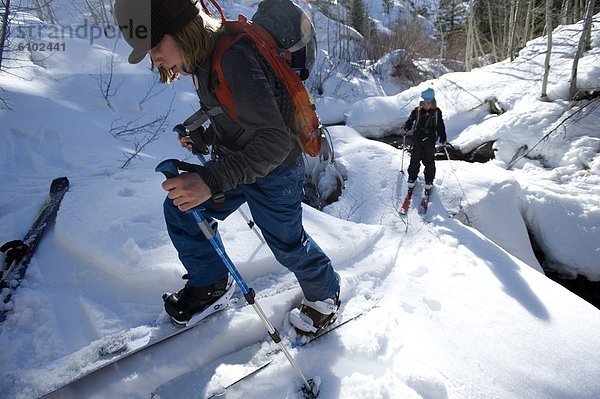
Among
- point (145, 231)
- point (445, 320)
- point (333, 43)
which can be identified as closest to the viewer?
point (445, 320)

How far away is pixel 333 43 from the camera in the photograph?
19.7 metres

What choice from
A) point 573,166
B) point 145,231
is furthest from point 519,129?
point 145,231

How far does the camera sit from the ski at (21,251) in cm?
225

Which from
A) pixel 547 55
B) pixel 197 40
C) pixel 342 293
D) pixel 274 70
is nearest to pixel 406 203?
pixel 342 293

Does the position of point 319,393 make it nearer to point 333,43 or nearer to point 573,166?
point 573,166

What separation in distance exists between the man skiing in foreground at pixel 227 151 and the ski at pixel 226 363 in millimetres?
314

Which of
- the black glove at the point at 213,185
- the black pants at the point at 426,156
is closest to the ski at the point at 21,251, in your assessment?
the black glove at the point at 213,185

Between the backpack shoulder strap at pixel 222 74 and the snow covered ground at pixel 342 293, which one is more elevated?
the backpack shoulder strap at pixel 222 74

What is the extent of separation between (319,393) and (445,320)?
48.3 inches

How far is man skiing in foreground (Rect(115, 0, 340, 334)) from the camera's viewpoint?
130 cm

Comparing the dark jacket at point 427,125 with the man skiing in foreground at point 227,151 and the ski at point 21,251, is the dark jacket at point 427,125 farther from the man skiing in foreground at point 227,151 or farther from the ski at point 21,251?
the ski at point 21,251

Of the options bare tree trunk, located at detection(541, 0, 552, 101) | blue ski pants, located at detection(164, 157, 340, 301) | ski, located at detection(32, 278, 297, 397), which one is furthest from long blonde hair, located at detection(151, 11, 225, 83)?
bare tree trunk, located at detection(541, 0, 552, 101)

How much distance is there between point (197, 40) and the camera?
1.34m

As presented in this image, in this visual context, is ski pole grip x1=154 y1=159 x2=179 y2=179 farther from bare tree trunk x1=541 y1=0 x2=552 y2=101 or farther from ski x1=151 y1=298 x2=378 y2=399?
bare tree trunk x1=541 y1=0 x2=552 y2=101
